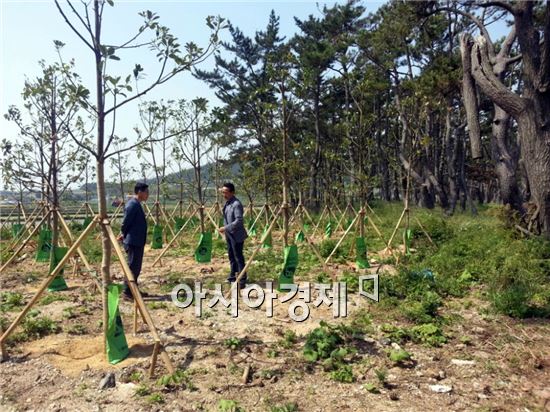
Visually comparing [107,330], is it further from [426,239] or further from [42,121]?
[426,239]

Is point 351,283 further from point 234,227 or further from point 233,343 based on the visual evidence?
point 233,343

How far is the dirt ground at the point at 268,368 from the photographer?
3453 millimetres

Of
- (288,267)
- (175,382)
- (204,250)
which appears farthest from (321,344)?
(204,250)

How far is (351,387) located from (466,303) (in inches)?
124

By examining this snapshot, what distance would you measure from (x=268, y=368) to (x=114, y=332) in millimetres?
1604

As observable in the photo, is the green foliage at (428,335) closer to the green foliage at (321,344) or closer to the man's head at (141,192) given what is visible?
the green foliage at (321,344)

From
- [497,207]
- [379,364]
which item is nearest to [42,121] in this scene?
[379,364]

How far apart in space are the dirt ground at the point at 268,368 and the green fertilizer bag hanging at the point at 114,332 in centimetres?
10

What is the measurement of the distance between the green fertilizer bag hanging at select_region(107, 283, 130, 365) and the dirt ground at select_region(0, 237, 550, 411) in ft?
0.34

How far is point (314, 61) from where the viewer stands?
2186cm

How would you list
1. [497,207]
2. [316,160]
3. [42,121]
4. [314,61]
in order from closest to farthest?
[42,121]
[497,207]
[314,61]
[316,160]

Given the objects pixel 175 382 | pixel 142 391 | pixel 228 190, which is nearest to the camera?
pixel 142 391

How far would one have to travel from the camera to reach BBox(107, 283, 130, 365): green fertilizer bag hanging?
13.3ft

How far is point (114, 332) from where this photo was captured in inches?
161
